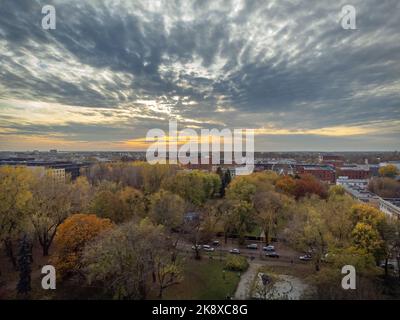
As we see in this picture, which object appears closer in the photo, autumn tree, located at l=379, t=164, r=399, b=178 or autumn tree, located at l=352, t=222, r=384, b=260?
autumn tree, located at l=352, t=222, r=384, b=260

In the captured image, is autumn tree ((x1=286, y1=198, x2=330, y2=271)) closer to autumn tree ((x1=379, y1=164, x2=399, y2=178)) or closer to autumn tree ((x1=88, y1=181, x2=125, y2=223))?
autumn tree ((x1=88, y1=181, x2=125, y2=223))

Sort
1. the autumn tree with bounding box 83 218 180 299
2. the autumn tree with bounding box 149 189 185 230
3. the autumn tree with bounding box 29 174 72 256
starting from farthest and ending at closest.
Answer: the autumn tree with bounding box 149 189 185 230, the autumn tree with bounding box 29 174 72 256, the autumn tree with bounding box 83 218 180 299

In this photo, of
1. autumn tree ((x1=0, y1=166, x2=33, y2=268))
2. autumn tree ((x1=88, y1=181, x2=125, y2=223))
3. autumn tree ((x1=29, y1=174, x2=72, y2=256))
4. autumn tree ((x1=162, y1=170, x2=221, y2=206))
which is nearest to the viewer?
autumn tree ((x1=0, y1=166, x2=33, y2=268))

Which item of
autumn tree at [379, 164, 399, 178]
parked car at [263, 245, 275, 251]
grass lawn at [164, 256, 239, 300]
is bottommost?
grass lawn at [164, 256, 239, 300]

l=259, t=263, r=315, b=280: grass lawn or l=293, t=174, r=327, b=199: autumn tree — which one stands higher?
l=293, t=174, r=327, b=199: autumn tree

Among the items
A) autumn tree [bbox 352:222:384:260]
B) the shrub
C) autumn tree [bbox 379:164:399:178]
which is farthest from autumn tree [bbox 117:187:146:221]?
autumn tree [bbox 379:164:399:178]

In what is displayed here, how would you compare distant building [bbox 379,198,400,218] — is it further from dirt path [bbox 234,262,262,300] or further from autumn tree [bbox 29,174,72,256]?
autumn tree [bbox 29,174,72,256]
